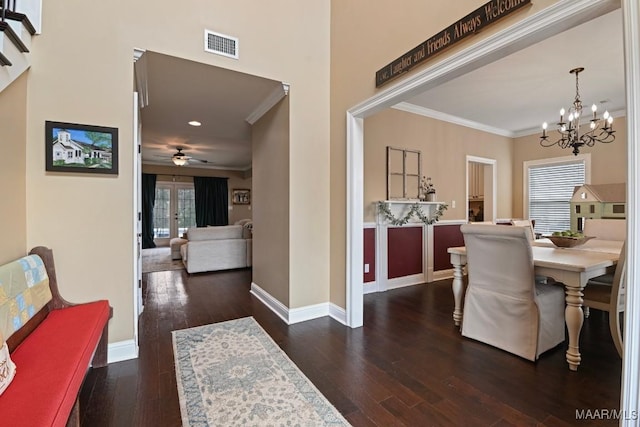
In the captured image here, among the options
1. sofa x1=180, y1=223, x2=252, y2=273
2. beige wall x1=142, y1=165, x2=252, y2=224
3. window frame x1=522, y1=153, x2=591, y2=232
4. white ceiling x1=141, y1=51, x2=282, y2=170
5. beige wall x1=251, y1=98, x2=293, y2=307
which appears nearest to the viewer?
white ceiling x1=141, y1=51, x2=282, y2=170

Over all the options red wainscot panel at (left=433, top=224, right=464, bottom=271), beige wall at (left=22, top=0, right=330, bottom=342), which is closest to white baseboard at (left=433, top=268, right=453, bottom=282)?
red wainscot panel at (left=433, top=224, right=464, bottom=271)

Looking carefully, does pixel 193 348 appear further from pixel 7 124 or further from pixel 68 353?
pixel 7 124

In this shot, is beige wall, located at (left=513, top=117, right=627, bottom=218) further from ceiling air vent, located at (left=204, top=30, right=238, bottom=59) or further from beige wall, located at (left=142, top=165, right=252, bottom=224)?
beige wall, located at (left=142, top=165, right=252, bottom=224)

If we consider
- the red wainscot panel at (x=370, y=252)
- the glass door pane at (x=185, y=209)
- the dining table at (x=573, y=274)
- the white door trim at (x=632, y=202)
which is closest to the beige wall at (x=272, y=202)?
the red wainscot panel at (x=370, y=252)

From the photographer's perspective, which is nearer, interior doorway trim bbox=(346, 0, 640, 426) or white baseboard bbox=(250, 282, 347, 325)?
interior doorway trim bbox=(346, 0, 640, 426)

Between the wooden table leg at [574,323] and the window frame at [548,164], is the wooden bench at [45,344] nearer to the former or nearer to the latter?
the wooden table leg at [574,323]

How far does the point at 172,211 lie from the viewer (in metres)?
9.03

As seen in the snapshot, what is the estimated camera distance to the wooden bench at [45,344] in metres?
1.02

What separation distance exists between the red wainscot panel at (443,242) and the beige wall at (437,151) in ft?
0.66

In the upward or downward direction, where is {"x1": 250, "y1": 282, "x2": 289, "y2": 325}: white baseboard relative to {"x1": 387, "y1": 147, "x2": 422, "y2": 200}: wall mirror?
downward

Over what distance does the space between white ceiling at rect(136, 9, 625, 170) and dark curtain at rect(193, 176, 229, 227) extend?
11.5ft

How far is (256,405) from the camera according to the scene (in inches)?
65.6

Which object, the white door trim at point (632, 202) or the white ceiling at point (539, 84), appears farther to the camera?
the white ceiling at point (539, 84)

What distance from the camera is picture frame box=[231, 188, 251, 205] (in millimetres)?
9719
